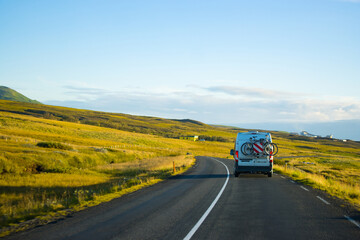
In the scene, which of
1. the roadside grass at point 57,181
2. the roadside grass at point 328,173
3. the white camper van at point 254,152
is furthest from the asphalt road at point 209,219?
the white camper van at point 254,152

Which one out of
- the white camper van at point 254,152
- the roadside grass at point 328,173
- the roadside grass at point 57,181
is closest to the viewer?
the roadside grass at point 57,181

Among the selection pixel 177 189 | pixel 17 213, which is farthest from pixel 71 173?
pixel 17 213

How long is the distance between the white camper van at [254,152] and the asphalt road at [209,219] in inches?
235

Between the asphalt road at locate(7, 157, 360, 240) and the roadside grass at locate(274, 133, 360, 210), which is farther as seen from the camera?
the roadside grass at locate(274, 133, 360, 210)

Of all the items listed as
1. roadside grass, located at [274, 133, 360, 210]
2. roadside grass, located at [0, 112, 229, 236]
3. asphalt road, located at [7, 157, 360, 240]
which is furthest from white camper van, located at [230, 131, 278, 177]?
asphalt road, located at [7, 157, 360, 240]

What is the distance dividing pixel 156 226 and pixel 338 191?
11147 mm

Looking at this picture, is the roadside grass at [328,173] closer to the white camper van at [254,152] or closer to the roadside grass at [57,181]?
the white camper van at [254,152]

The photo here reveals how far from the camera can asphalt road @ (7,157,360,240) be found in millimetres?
7566

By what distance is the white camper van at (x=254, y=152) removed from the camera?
1970cm

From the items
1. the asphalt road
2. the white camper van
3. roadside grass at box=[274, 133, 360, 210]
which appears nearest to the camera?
the asphalt road

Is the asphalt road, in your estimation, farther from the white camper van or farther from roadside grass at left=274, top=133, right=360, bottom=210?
the white camper van

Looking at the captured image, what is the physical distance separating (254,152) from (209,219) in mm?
11270

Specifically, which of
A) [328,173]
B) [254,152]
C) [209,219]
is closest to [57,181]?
[254,152]

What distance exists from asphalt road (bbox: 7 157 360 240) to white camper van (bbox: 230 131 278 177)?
5.97 m
